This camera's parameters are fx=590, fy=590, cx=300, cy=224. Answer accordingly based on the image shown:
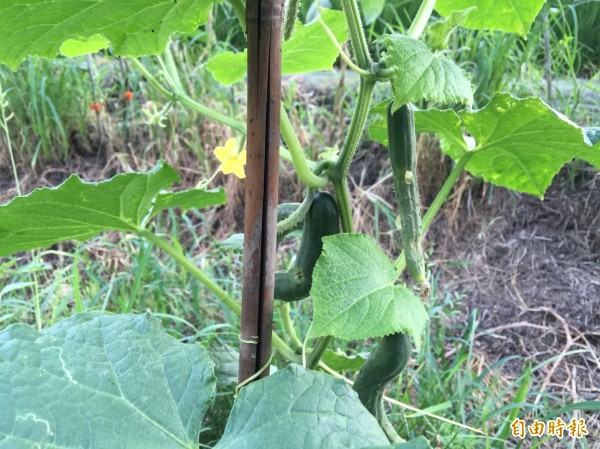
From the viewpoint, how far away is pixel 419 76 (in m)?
0.54

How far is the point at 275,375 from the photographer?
1.93 ft

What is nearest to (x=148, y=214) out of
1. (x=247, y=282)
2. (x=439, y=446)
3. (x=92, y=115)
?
(x=247, y=282)

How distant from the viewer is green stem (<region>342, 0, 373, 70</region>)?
0.60m

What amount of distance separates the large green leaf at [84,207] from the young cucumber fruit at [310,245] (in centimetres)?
18

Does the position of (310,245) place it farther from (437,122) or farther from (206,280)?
(437,122)

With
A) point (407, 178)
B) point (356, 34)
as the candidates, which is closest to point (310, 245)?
point (407, 178)

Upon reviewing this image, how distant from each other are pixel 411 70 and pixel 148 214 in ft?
1.52

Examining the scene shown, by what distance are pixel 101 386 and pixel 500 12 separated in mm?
735

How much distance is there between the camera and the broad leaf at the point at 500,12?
2.76 ft

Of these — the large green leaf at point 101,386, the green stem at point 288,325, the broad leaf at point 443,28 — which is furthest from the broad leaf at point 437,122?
the large green leaf at point 101,386

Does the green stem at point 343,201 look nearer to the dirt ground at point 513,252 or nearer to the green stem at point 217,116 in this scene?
the green stem at point 217,116

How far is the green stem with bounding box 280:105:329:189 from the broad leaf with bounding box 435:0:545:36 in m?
0.34

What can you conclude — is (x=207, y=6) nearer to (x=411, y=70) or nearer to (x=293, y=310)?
(x=411, y=70)

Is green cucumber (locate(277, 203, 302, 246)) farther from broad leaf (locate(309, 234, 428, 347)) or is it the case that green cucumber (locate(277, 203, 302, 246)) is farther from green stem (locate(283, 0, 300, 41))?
green stem (locate(283, 0, 300, 41))
